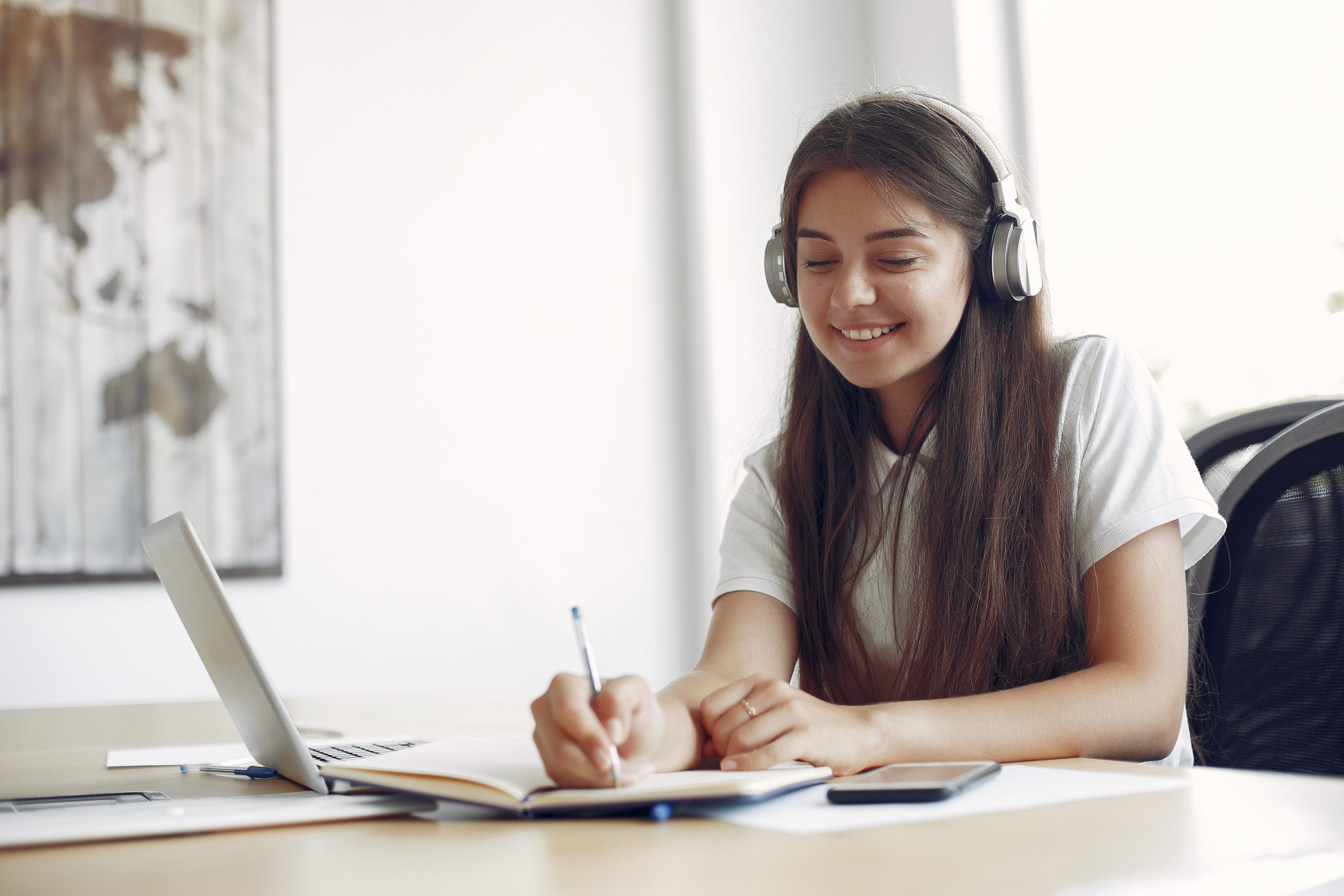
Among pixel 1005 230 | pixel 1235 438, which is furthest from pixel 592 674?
pixel 1235 438

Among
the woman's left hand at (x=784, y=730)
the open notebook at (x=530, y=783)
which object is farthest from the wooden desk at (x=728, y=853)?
the woman's left hand at (x=784, y=730)

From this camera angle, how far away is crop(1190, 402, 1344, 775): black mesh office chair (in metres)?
1.02

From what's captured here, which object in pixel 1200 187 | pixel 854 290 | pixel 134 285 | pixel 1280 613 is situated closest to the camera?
pixel 1280 613

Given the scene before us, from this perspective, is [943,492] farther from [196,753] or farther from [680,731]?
[196,753]

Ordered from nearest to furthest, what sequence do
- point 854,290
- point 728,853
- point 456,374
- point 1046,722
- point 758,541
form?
point 728,853, point 1046,722, point 854,290, point 758,541, point 456,374

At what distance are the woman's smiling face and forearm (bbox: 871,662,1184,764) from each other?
14.8 inches

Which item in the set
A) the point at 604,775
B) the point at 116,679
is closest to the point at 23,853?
the point at 604,775

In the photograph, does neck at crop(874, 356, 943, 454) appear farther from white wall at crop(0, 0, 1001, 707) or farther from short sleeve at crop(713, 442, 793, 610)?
white wall at crop(0, 0, 1001, 707)

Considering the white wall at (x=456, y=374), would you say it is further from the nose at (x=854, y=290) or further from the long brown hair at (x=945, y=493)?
the nose at (x=854, y=290)

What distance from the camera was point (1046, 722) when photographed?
891 mm

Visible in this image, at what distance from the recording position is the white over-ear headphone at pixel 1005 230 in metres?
1.16

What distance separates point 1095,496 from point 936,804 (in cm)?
55

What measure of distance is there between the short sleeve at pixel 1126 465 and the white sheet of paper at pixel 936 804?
0.38 metres

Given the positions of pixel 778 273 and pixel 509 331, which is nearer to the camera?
pixel 778 273
